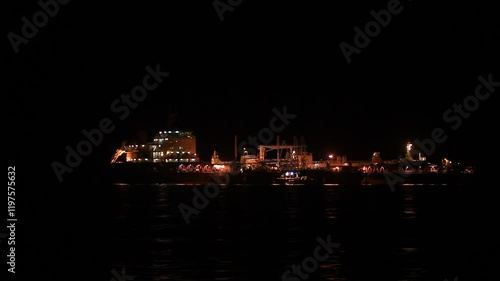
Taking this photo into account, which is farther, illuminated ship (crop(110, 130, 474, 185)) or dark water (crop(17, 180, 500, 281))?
illuminated ship (crop(110, 130, 474, 185))

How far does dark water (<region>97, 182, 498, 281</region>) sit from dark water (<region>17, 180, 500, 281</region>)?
0.09ft

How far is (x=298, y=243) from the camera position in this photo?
966 inches

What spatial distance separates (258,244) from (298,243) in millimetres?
1264

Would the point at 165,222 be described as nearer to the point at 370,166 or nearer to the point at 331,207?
the point at 331,207

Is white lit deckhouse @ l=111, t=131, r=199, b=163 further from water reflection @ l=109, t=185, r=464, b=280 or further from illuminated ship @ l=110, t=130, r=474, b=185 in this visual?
water reflection @ l=109, t=185, r=464, b=280

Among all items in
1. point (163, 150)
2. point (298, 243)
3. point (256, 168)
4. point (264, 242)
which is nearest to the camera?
point (298, 243)

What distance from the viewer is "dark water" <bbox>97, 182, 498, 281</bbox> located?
62.4ft

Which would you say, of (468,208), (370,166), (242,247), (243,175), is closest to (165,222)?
(242,247)

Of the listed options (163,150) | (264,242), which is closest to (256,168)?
(163,150)

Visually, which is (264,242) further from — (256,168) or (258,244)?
(256,168)

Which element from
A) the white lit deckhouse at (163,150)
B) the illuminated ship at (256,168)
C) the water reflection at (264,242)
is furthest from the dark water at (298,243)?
the white lit deckhouse at (163,150)

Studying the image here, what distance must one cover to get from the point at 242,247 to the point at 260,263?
3.15 metres

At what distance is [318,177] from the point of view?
8519 centimetres

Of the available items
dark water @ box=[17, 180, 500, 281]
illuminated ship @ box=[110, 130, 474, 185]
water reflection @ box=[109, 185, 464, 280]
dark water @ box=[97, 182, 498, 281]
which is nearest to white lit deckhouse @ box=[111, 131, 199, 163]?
illuminated ship @ box=[110, 130, 474, 185]
